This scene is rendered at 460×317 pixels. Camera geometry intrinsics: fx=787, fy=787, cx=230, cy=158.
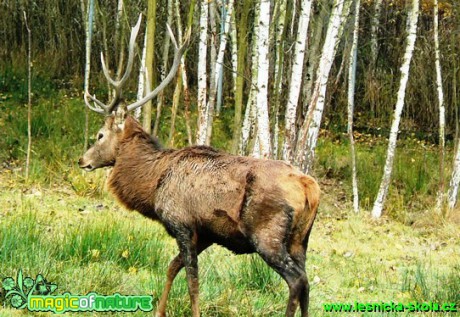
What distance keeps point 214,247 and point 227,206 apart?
3.12 metres

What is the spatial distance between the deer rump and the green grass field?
63 cm

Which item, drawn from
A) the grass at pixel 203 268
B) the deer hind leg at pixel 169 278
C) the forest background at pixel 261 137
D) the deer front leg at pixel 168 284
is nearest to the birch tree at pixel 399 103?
→ the forest background at pixel 261 137

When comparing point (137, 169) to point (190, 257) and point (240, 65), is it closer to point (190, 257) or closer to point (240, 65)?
point (190, 257)

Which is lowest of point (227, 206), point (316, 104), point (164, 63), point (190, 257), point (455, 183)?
point (190, 257)

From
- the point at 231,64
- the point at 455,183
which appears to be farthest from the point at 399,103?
the point at 231,64

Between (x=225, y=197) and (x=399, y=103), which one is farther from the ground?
(x=399, y=103)

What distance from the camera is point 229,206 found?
6504 mm

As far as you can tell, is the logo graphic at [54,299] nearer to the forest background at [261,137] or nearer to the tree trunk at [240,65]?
the forest background at [261,137]

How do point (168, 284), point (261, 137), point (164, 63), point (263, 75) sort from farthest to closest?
point (164, 63) → point (263, 75) → point (261, 137) → point (168, 284)

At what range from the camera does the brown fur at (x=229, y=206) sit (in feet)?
20.7

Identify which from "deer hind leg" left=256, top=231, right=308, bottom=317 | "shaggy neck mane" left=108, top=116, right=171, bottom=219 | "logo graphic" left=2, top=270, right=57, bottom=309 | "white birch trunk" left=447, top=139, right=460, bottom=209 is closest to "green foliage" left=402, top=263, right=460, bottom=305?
"deer hind leg" left=256, top=231, right=308, bottom=317

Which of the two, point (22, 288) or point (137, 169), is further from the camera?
point (137, 169)

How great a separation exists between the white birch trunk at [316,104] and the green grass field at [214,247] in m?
1.20

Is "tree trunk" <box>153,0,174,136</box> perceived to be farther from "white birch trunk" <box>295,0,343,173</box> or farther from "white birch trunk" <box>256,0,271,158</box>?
"white birch trunk" <box>256,0,271,158</box>
